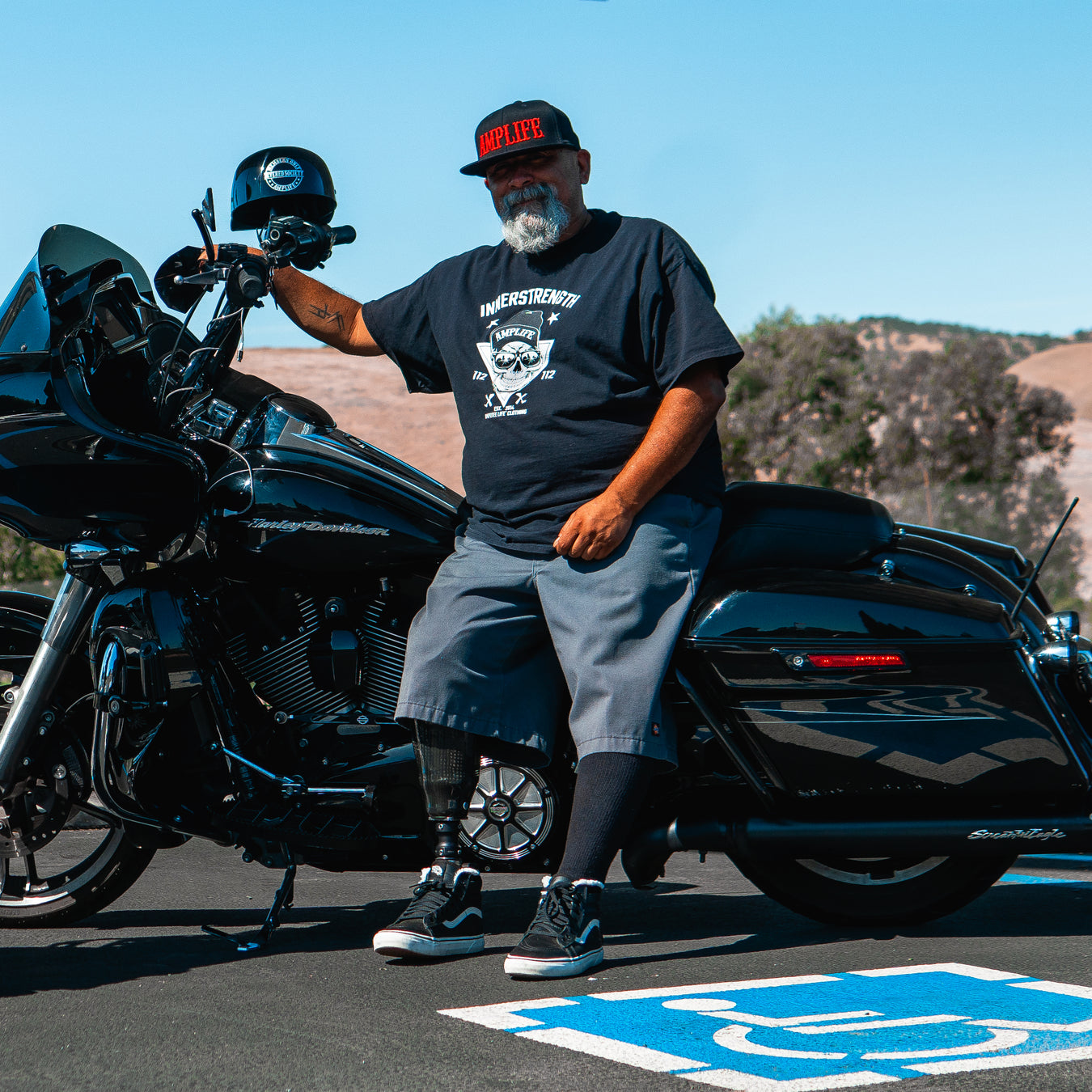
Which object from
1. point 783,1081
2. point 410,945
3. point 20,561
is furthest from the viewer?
point 20,561

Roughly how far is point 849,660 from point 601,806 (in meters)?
0.68

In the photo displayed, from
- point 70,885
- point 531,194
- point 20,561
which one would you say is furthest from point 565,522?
point 20,561

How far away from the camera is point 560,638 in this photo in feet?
10.4

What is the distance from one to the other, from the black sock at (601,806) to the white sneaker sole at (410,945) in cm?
31

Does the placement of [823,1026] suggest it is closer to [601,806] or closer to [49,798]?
[601,806]

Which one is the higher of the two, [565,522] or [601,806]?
[565,522]

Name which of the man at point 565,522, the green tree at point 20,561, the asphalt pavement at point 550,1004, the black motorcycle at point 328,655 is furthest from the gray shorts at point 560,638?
the green tree at point 20,561

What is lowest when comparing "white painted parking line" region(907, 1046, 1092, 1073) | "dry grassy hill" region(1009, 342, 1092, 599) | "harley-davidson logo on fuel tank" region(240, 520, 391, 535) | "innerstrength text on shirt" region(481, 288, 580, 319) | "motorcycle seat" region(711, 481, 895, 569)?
"white painted parking line" region(907, 1046, 1092, 1073)

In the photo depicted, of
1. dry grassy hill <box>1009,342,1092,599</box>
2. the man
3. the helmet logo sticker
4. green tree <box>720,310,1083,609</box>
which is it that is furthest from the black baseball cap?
dry grassy hill <box>1009,342,1092,599</box>

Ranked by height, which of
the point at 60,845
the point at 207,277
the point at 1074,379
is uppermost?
the point at 1074,379

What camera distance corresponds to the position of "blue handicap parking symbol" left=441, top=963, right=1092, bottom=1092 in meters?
2.37

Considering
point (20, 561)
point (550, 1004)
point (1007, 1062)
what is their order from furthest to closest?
point (20, 561)
point (550, 1004)
point (1007, 1062)

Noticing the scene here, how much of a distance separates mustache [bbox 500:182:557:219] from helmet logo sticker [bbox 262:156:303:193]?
519 millimetres

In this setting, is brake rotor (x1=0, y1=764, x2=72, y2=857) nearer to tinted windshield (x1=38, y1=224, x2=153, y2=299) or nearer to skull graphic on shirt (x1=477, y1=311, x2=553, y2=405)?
tinted windshield (x1=38, y1=224, x2=153, y2=299)
